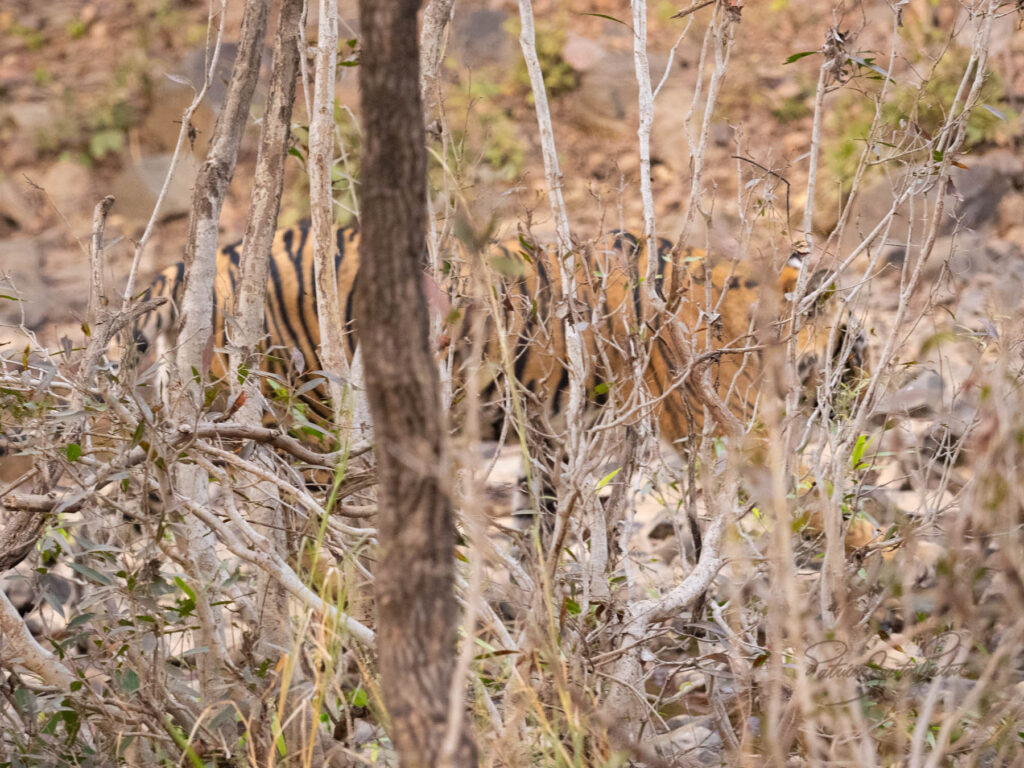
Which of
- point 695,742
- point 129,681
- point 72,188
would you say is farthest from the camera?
point 72,188

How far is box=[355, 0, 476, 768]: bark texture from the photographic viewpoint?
79 centimetres

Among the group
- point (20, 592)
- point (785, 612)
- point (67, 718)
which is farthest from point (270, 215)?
point (20, 592)

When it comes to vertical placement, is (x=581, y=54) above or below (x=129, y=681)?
above

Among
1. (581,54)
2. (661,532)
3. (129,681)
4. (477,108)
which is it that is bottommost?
(661,532)

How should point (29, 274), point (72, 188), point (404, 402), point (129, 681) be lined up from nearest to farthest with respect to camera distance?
1. point (404, 402)
2. point (129, 681)
3. point (29, 274)
4. point (72, 188)

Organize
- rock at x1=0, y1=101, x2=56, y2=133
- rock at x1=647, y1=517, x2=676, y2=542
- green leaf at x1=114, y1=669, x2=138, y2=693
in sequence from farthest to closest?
rock at x1=0, y1=101, x2=56, y2=133 → rock at x1=647, y1=517, x2=676, y2=542 → green leaf at x1=114, y1=669, x2=138, y2=693

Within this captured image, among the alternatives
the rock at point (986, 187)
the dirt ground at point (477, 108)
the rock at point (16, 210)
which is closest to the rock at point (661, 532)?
the dirt ground at point (477, 108)

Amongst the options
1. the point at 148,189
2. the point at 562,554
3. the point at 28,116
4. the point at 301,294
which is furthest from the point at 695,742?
the point at 28,116

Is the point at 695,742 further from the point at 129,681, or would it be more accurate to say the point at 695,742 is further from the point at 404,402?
the point at 404,402

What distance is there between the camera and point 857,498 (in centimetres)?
183

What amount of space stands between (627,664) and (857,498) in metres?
0.53

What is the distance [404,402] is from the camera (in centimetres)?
81

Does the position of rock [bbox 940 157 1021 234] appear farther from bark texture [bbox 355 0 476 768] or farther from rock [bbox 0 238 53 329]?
bark texture [bbox 355 0 476 768]

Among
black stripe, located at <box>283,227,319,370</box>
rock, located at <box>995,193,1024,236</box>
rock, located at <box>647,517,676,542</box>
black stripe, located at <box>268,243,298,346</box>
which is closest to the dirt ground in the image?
rock, located at <box>995,193,1024,236</box>
